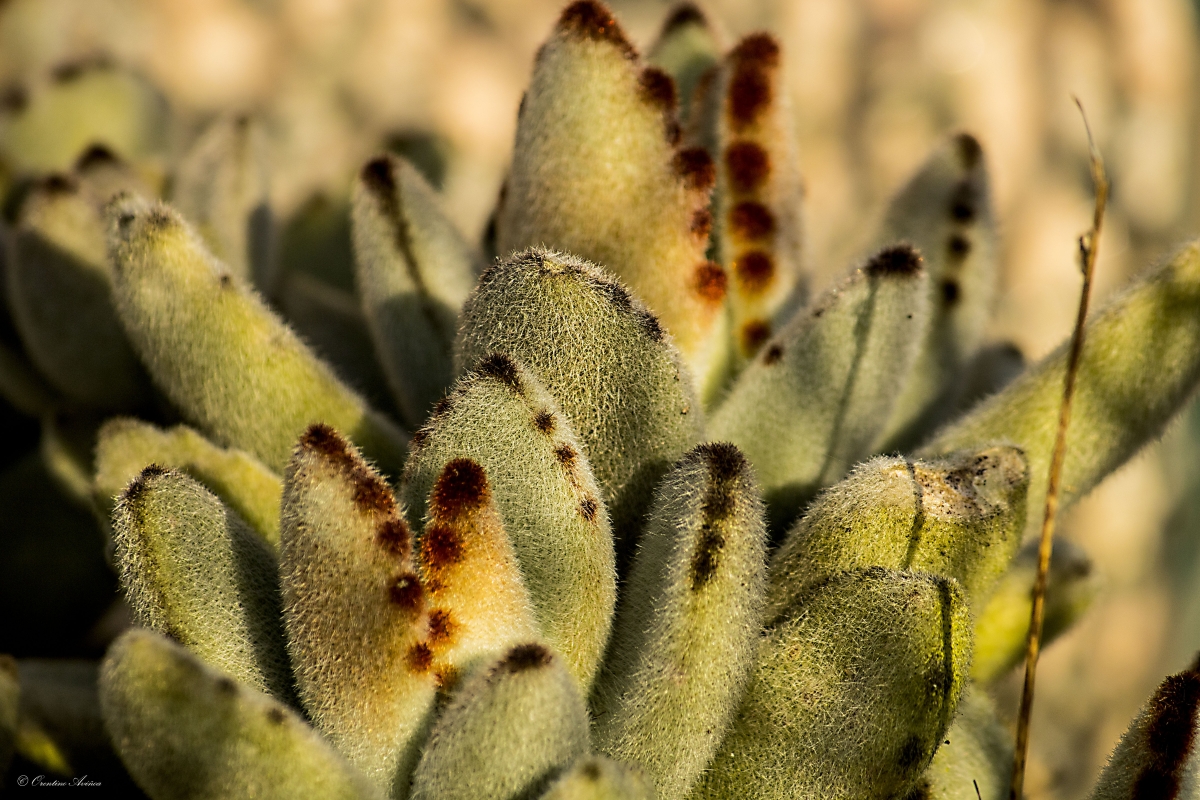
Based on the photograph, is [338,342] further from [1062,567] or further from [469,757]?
[1062,567]

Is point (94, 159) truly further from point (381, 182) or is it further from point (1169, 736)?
point (1169, 736)

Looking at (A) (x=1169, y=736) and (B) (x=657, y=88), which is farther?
(B) (x=657, y=88)

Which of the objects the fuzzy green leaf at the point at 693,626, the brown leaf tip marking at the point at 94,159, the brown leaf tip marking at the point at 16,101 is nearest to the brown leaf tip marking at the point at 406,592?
the fuzzy green leaf at the point at 693,626

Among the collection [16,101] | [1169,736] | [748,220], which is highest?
[748,220]

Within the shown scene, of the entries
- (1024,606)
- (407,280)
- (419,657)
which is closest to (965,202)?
(1024,606)

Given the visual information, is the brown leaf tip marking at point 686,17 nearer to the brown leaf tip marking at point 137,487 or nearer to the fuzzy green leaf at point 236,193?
the fuzzy green leaf at point 236,193
